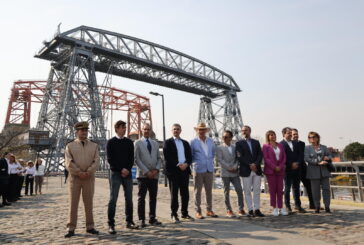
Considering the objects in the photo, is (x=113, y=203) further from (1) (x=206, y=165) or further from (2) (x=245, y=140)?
(2) (x=245, y=140)

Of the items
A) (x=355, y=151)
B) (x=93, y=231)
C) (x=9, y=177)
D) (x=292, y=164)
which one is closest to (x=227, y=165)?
(x=292, y=164)

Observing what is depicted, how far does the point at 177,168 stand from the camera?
575 centimetres

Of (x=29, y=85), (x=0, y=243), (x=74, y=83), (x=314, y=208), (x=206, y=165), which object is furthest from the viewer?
(x=29, y=85)

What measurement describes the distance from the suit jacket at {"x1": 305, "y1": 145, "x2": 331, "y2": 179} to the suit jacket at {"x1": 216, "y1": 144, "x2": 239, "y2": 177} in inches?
63.6

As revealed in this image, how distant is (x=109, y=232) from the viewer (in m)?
4.82

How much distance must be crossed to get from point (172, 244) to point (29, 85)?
198 ft

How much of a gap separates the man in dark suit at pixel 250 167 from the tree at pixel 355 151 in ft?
228

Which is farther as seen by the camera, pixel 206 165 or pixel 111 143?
pixel 206 165

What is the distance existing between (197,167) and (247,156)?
105 centimetres

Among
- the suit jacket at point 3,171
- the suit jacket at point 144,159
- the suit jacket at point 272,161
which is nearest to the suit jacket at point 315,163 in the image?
the suit jacket at point 272,161

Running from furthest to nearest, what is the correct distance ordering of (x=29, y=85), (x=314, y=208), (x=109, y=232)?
(x=29, y=85)
(x=314, y=208)
(x=109, y=232)

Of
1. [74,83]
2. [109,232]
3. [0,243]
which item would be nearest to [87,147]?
[109,232]

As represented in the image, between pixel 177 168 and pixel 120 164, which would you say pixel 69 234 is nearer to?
pixel 120 164

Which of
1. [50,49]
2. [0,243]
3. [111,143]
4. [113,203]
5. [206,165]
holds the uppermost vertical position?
[50,49]
